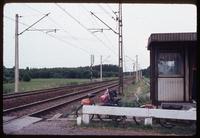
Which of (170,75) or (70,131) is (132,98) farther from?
(70,131)

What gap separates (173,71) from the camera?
13.0 meters

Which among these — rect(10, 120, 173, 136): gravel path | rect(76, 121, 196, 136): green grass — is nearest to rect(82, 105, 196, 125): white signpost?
rect(76, 121, 196, 136): green grass

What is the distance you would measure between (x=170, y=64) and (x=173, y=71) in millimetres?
358

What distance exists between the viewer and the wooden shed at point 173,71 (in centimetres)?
1266

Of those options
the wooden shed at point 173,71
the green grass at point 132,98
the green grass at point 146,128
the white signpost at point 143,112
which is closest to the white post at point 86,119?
the white signpost at point 143,112

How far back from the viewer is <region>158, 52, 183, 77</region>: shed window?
12.8m

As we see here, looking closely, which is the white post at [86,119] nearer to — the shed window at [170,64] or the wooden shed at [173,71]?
the wooden shed at [173,71]

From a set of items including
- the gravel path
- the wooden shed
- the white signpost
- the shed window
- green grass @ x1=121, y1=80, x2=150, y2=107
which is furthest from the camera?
the shed window

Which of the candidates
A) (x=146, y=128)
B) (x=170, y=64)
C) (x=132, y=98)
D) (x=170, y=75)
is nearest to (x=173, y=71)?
(x=170, y=75)

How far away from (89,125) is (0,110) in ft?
22.3

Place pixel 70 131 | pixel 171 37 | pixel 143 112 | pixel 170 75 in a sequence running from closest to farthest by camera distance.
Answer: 1. pixel 70 131
2. pixel 143 112
3. pixel 171 37
4. pixel 170 75

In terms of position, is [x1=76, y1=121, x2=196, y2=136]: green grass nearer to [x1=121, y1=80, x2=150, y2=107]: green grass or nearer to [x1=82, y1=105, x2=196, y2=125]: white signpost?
[x1=82, y1=105, x2=196, y2=125]: white signpost

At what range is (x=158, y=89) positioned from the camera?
42.9 feet

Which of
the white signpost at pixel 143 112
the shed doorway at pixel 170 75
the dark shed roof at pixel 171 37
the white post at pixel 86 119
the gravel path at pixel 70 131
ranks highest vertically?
the dark shed roof at pixel 171 37
